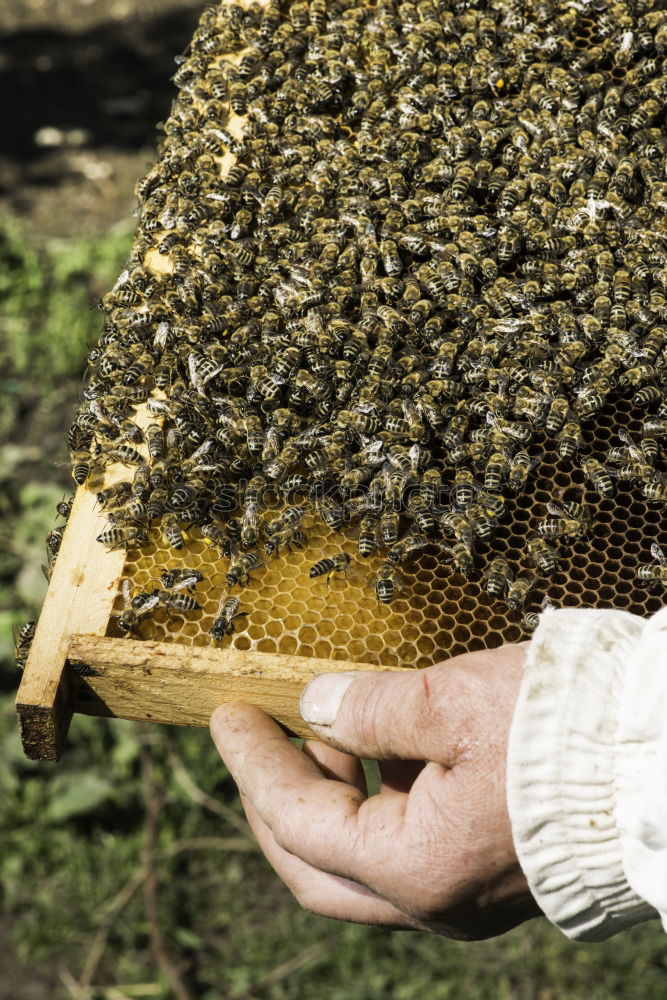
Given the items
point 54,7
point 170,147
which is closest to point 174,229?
point 170,147

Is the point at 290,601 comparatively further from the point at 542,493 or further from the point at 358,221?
the point at 358,221

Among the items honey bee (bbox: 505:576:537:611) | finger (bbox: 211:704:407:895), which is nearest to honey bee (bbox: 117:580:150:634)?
finger (bbox: 211:704:407:895)

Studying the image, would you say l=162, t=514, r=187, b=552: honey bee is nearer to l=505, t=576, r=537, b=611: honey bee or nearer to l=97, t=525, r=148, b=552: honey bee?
l=97, t=525, r=148, b=552: honey bee

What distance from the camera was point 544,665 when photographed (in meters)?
3.01

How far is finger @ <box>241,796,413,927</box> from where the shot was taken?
3609 millimetres

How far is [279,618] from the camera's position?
3.72m

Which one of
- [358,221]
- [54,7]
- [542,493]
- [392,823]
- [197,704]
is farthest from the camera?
[54,7]

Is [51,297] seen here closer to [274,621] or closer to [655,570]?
[274,621]

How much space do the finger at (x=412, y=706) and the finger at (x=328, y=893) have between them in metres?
0.72

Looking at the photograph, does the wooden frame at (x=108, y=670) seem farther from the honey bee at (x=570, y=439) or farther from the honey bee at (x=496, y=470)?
the honey bee at (x=570, y=439)

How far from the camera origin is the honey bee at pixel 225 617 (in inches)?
141

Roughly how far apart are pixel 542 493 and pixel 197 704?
176 centimetres

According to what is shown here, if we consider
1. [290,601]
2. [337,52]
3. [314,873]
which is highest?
[337,52]

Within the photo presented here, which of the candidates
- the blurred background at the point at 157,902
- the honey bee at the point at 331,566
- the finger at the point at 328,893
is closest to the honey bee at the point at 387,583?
the honey bee at the point at 331,566
